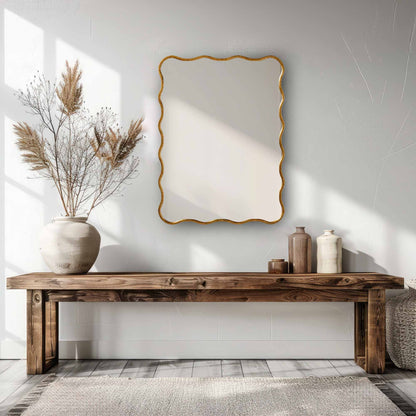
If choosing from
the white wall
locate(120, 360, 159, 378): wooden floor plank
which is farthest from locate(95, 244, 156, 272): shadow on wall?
locate(120, 360, 159, 378): wooden floor plank

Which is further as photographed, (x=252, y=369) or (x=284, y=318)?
(x=284, y=318)

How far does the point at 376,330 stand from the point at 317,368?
435 mm

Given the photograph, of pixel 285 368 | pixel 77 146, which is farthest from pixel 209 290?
pixel 77 146

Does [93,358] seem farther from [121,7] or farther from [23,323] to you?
[121,7]

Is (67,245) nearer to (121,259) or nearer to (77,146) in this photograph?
(121,259)

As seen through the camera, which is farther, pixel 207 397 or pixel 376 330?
pixel 376 330

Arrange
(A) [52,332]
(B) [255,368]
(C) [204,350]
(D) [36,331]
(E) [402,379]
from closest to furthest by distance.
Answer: (E) [402,379] < (D) [36,331] < (B) [255,368] < (A) [52,332] < (C) [204,350]

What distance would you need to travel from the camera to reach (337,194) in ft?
11.1

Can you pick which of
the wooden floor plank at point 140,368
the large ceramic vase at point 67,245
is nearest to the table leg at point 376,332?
the wooden floor plank at point 140,368

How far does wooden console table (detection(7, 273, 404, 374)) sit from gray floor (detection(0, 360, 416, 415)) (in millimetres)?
119

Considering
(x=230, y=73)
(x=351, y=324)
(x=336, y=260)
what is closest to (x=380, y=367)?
(x=351, y=324)

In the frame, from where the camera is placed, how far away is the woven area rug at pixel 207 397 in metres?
2.31

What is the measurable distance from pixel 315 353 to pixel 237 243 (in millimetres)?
880

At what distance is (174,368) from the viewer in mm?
3086
